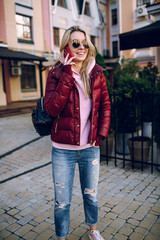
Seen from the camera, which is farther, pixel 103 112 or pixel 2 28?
pixel 2 28

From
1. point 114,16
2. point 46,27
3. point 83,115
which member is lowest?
point 83,115

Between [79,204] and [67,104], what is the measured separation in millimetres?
1804

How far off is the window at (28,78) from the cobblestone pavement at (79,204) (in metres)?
14.1

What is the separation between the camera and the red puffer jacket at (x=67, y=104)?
1.88 meters

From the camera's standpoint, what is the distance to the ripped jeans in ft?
6.79

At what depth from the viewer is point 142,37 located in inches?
228

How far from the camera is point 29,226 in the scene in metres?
2.72

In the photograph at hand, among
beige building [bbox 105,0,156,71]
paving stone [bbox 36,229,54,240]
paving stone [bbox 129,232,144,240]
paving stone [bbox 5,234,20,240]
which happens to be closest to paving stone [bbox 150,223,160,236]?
paving stone [bbox 129,232,144,240]

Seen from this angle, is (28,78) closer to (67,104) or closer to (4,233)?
(4,233)

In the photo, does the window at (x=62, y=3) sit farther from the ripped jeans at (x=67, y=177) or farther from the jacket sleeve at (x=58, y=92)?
the ripped jeans at (x=67, y=177)

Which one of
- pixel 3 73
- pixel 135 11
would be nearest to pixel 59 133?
pixel 3 73

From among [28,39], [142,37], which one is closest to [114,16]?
[28,39]

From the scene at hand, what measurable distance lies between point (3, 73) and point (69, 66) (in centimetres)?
1542

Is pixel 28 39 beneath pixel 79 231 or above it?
above
